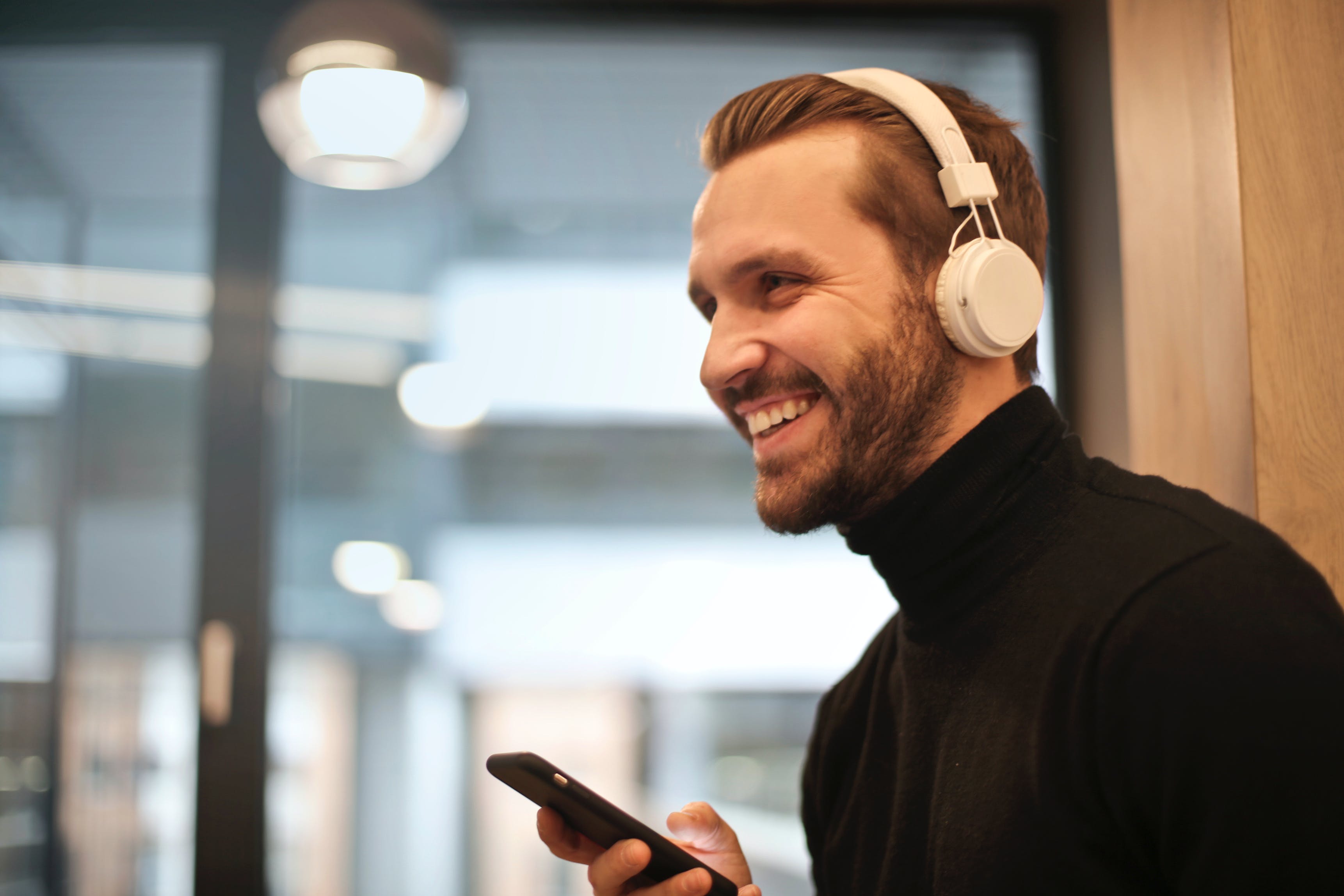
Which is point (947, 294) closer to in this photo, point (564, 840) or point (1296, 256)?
point (1296, 256)

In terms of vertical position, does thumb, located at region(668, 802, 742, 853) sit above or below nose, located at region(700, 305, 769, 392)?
below

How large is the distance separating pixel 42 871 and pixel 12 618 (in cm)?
48

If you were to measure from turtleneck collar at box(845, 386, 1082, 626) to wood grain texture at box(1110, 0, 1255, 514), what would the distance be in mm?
291

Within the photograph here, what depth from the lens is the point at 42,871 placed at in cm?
193

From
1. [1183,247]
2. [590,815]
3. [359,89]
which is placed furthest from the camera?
[359,89]

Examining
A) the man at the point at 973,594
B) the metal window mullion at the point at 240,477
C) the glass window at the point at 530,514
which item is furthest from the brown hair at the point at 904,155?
the metal window mullion at the point at 240,477

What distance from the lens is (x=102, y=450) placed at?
80.7 inches

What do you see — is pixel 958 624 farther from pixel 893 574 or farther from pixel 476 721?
pixel 476 721

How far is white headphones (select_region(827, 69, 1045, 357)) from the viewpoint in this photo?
0.92m

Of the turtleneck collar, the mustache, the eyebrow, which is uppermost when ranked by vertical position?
the eyebrow

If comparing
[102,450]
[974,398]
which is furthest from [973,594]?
[102,450]

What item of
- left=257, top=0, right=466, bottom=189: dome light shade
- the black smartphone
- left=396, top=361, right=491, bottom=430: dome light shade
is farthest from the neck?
left=396, top=361, right=491, bottom=430: dome light shade

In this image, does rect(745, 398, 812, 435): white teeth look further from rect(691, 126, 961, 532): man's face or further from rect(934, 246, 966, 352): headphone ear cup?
rect(934, 246, 966, 352): headphone ear cup

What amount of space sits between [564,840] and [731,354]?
47cm
